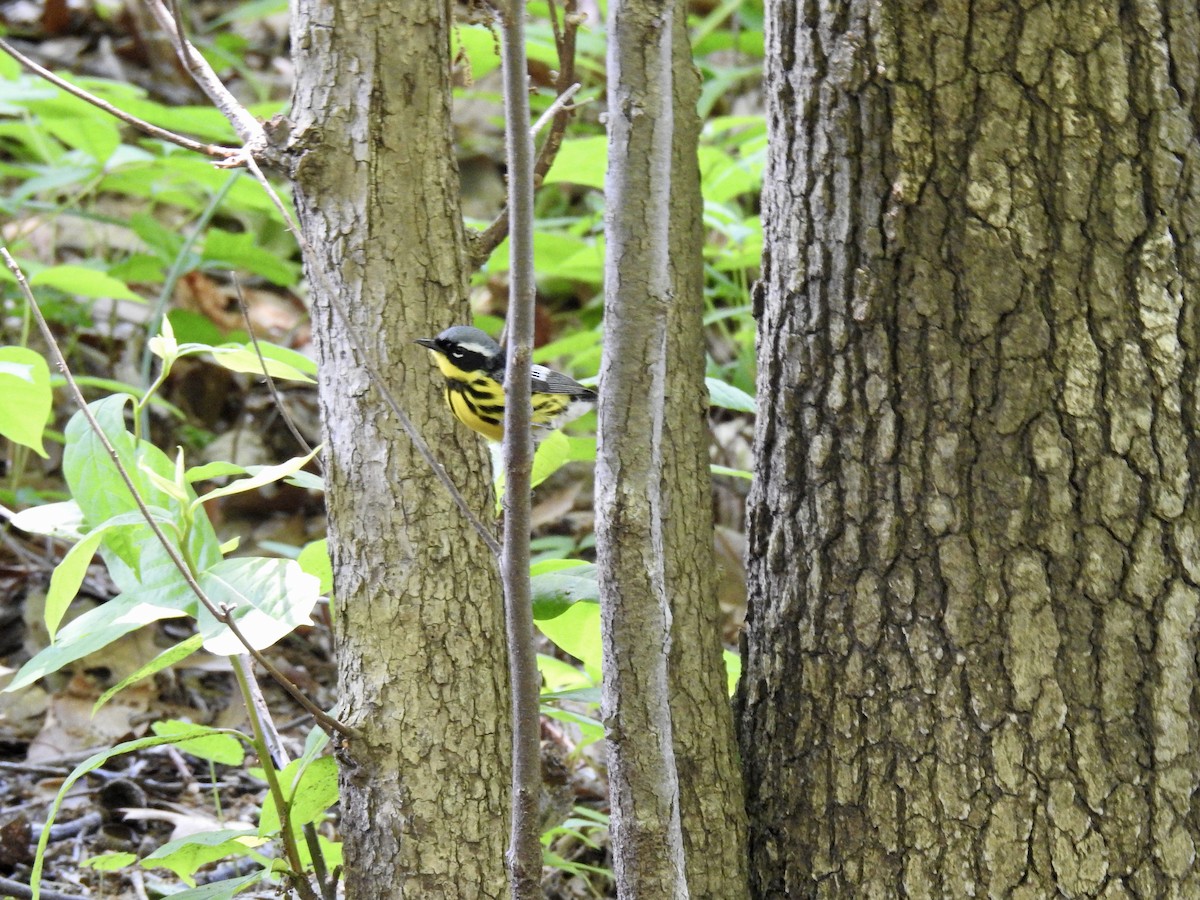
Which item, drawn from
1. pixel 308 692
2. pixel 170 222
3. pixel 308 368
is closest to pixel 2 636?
pixel 308 692

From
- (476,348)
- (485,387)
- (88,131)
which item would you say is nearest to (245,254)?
(88,131)

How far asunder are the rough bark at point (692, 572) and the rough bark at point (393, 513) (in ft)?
0.95

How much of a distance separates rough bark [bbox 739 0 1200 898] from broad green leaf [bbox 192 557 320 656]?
2.54 feet

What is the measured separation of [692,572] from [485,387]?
81 centimetres

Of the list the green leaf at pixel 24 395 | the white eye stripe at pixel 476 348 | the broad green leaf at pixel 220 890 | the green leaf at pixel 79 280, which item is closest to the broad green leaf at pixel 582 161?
the white eye stripe at pixel 476 348

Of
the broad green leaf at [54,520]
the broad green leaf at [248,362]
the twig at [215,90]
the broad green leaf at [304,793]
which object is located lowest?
the broad green leaf at [304,793]

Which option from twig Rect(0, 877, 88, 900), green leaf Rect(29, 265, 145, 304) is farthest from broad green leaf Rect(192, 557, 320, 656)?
green leaf Rect(29, 265, 145, 304)

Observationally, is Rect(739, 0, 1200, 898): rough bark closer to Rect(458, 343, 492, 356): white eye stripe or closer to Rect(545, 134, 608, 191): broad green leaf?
Rect(458, 343, 492, 356): white eye stripe

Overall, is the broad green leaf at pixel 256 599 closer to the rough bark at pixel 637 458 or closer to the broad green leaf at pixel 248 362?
the broad green leaf at pixel 248 362

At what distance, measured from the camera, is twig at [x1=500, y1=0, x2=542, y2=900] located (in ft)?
3.54

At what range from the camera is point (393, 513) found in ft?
5.68

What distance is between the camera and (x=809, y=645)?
68.2 inches

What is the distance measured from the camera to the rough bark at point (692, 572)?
1719 millimetres

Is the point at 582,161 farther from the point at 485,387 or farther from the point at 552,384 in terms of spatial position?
the point at 485,387
